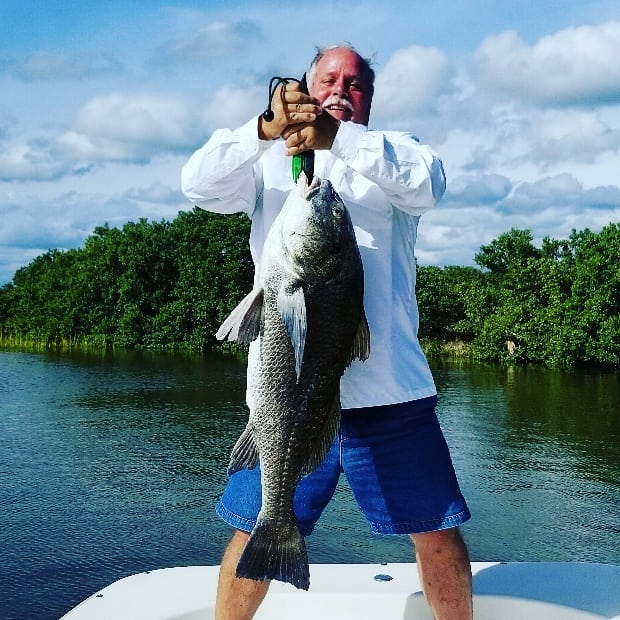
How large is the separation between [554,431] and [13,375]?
18.7 meters

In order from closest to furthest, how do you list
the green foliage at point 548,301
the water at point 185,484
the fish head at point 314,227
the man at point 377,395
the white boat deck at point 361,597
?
1. the fish head at point 314,227
2. the man at point 377,395
3. the white boat deck at point 361,597
4. the water at point 185,484
5. the green foliage at point 548,301

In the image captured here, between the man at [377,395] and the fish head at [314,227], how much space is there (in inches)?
14.9

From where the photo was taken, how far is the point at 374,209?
292cm

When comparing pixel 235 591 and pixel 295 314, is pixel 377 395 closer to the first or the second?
pixel 295 314

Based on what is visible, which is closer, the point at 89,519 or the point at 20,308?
the point at 89,519

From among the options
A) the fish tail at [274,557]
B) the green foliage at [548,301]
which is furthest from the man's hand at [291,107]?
the green foliage at [548,301]

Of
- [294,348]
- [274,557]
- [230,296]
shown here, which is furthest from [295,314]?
[230,296]

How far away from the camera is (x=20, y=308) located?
2414 inches

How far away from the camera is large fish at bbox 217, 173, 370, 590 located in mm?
2473

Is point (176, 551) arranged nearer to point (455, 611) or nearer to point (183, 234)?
point (455, 611)

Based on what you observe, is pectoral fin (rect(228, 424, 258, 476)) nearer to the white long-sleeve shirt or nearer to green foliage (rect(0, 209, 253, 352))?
the white long-sleeve shirt

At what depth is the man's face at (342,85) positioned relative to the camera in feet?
9.66

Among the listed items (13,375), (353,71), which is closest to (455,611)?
(353,71)

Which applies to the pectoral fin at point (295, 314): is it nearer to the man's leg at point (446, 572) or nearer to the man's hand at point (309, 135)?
the man's hand at point (309, 135)
